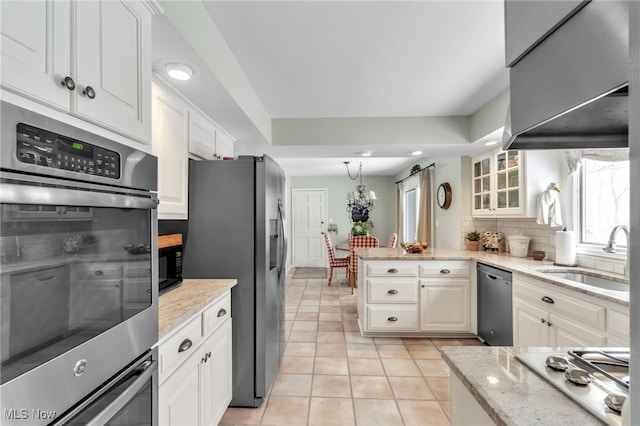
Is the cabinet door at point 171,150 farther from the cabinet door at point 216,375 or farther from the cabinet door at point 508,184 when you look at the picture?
the cabinet door at point 508,184

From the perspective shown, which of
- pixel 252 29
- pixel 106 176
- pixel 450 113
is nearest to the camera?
pixel 106 176

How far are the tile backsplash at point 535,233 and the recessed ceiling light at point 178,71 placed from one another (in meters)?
3.19

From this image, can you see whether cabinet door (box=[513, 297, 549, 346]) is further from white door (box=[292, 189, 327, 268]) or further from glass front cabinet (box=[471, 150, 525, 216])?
white door (box=[292, 189, 327, 268])

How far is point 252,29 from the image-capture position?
1804mm

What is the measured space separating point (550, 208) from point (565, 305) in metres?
1.11

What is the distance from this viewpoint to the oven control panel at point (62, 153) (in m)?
0.62

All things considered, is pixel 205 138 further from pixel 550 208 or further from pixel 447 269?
pixel 550 208

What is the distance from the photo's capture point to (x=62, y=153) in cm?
69

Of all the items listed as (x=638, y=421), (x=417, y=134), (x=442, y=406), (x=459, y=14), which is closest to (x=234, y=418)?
(x=442, y=406)

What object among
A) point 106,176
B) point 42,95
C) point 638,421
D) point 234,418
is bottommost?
point 234,418

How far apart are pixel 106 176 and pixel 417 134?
3136 mm

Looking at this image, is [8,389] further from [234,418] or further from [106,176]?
[234,418]

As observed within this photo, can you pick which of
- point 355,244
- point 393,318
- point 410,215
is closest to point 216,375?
point 393,318

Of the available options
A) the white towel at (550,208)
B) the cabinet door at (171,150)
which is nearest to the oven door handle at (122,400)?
the cabinet door at (171,150)
